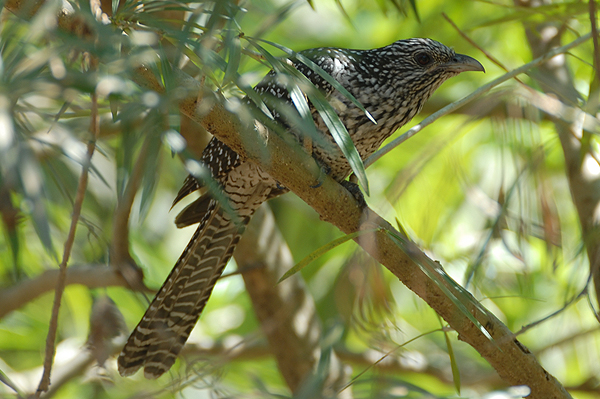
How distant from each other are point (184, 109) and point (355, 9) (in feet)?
8.48

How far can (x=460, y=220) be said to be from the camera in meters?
3.28

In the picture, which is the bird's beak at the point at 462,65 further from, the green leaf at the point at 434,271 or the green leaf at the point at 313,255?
the green leaf at the point at 313,255

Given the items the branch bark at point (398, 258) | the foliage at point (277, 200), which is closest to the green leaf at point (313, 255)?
the branch bark at point (398, 258)

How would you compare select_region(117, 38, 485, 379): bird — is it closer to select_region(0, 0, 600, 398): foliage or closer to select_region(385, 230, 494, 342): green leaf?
select_region(0, 0, 600, 398): foliage

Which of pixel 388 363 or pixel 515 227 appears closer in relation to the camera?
pixel 515 227

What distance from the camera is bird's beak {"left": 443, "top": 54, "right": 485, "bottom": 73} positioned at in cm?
237

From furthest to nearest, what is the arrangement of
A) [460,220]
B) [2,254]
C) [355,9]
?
[355,9] → [460,220] → [2,254]

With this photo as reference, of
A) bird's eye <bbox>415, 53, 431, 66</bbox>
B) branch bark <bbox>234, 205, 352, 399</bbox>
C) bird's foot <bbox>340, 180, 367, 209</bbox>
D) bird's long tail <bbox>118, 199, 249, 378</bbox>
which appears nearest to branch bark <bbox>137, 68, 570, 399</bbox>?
bird's foot <bbox>340, 180, 367, 209</bbox>

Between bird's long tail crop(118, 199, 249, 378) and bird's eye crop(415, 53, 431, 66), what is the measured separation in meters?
1.02

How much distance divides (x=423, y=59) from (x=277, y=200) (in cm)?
171

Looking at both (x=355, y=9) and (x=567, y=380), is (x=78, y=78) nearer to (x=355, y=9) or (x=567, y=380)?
(x=355, y=9)

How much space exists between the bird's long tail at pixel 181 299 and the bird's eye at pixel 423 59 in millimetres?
1022

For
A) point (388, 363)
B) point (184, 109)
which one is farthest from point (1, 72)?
point (388, 363)

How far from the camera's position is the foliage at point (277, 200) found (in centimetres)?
117
